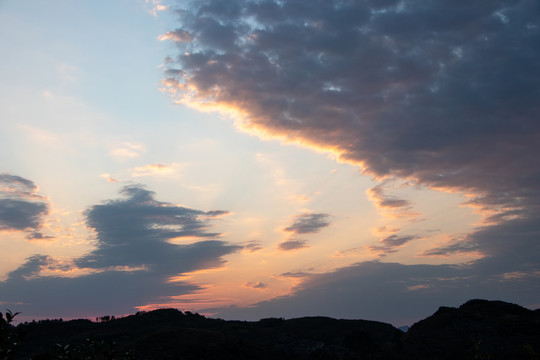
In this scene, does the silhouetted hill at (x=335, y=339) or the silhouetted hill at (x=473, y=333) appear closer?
the silhouetted hill at (x=473, y=333)

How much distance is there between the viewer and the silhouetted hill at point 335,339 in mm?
83125

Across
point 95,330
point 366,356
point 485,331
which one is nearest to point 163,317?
point 95,330

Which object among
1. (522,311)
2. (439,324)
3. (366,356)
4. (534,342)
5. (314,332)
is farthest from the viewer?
(314,332)

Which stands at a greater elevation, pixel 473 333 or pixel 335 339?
pixel 473 333

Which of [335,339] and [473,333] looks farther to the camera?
[335,339]

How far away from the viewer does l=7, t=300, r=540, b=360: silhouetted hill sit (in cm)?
8312

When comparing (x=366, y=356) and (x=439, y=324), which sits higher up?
(x=439, y=324)

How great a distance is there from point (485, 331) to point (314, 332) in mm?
54470

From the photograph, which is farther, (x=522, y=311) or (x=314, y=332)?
(x=314, y=332)

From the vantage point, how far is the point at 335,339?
12000 cm

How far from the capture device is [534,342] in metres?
79.6

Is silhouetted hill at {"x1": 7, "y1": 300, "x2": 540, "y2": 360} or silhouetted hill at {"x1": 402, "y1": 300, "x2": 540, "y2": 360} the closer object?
silhouetted hill at {"x1": 402, "y1": 300, "x2": 540, "y2": 360}

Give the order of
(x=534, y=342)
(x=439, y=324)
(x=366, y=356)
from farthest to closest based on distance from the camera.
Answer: (x=439, y=324) < (x=366, y=356) < (x=534, y=342)

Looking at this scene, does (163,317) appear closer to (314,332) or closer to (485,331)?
(314,332)
